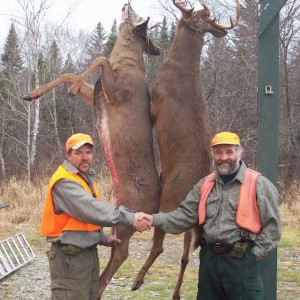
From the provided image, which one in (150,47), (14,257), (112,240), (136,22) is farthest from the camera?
(14,257)

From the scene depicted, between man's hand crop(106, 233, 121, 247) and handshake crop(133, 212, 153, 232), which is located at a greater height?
handshake crop(133, 212, 153, 232)

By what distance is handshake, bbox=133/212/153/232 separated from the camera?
3.72m

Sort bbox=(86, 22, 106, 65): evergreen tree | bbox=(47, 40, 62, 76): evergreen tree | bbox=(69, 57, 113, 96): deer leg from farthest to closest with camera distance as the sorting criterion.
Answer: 1. bbox=(86, 22, 106, 65): evergreen tree
2. bbox=(47, 40, 62, 76): evergreen tree
3. bbox=(69, 57, 113, 96): deer leg

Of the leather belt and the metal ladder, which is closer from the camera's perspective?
the leather belt

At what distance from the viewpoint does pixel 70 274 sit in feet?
11.8

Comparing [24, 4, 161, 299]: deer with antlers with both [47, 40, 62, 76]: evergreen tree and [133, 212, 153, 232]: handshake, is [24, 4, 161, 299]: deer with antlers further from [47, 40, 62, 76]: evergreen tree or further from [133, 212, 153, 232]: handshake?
[47, 40, 62, 76]: evergreen tree

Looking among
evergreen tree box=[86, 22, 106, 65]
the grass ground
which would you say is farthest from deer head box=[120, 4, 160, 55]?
evergreen tree box=[86, 22, 106, 65]

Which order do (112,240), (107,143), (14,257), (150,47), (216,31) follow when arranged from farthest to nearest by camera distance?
(14,257)
(150,47)
(216,31)
(107,143)
(112,240)

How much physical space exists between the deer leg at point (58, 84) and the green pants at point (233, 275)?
5.32 ft

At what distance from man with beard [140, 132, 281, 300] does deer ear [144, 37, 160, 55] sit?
1166 millimetres

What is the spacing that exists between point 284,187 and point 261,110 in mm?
10300

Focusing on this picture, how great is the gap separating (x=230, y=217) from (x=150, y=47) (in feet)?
5.67

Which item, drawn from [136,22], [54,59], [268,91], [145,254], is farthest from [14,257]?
[54,59]

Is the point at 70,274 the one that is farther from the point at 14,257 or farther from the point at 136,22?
the point at 14,257
